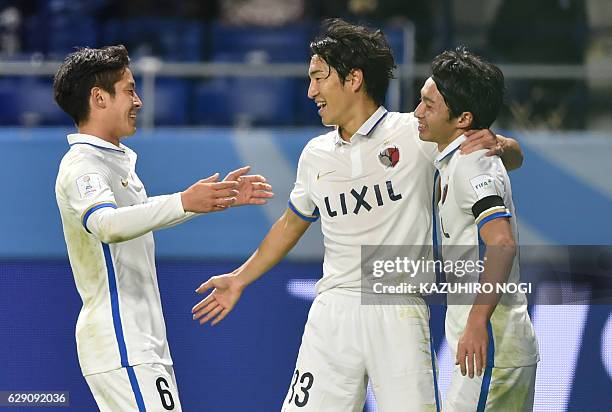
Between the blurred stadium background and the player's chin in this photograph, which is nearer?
the player's chin

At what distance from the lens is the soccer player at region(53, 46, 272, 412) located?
3932mm

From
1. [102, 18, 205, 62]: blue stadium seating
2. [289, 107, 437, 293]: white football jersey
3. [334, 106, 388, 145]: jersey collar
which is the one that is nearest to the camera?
[289, 107, 437, 293]: white football jersey

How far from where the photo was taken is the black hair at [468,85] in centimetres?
410

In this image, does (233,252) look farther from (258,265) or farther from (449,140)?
(449,140)

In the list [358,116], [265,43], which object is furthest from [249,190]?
[265,43]

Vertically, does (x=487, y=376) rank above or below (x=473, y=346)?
below

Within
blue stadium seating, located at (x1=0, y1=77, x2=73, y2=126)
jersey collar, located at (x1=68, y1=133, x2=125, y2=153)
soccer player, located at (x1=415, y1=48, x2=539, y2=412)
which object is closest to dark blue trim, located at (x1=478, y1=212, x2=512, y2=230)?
soccer player, located at (x1=415, y1=48, x2=539, y2=412)

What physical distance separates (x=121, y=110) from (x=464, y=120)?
4.12 ft

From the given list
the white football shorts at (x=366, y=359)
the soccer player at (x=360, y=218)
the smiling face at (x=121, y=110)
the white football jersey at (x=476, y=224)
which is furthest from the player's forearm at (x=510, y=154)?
the smiling face at (x=121, y=110)

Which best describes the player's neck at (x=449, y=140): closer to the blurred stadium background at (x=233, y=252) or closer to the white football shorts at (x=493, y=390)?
the white football shorts at (x=493, y=390)

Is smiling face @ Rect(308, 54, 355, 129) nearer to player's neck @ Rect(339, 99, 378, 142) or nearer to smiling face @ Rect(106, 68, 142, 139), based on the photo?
player's neck @ Rect(339, 99, 378, 142)

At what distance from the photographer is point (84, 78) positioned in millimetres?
4203

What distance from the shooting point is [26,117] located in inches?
309

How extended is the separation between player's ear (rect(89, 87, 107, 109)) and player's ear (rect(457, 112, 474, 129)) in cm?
130
